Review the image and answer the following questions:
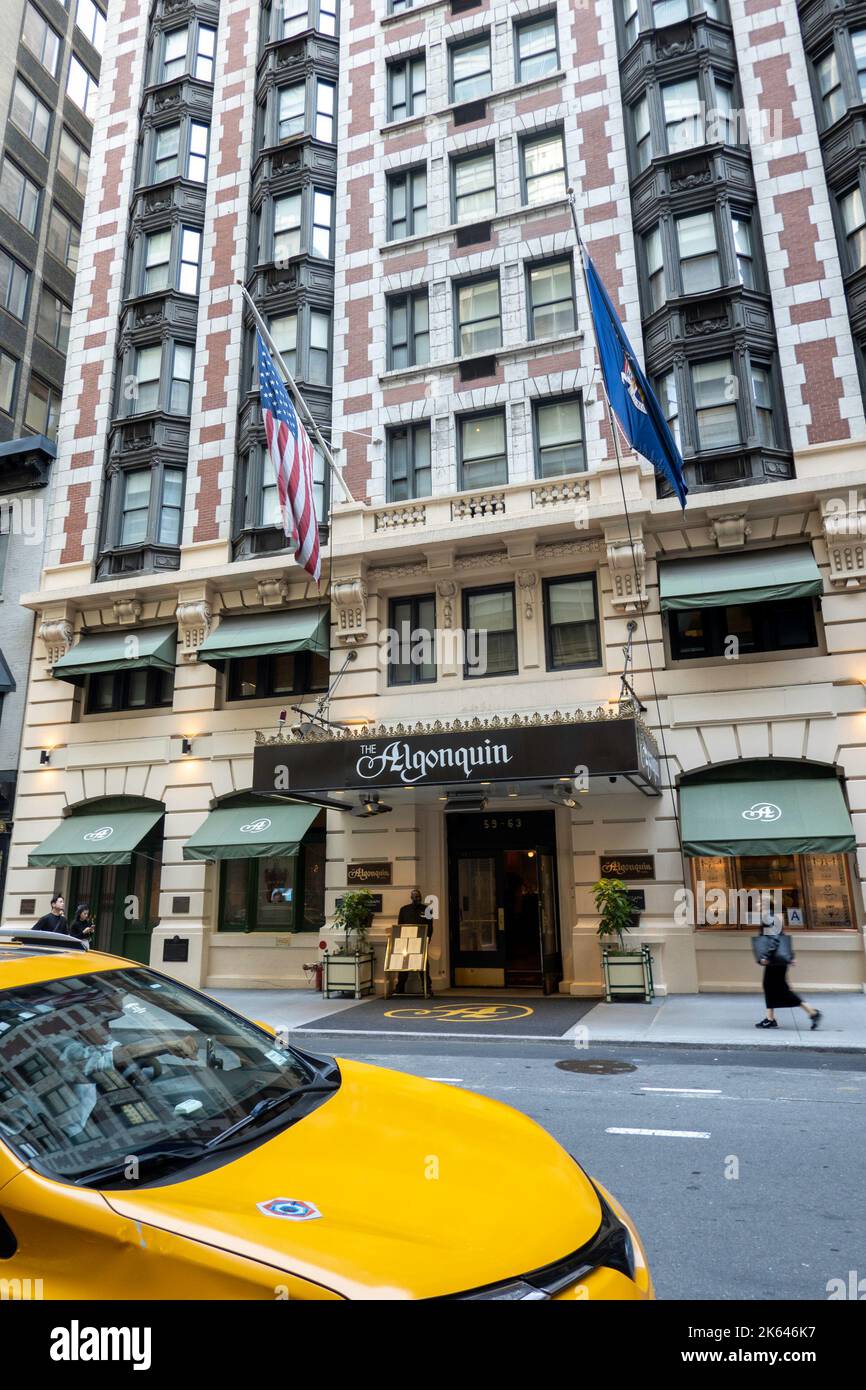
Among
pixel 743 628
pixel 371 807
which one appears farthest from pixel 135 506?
pixel 743 628

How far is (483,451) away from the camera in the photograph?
19.0 m

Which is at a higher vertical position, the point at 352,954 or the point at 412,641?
the point at 412,641

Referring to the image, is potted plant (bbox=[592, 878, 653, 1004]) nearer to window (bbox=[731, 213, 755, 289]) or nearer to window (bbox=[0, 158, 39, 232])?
window (bbox=[731, 213, 755, 289])

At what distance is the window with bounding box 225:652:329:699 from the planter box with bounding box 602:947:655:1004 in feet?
27.9

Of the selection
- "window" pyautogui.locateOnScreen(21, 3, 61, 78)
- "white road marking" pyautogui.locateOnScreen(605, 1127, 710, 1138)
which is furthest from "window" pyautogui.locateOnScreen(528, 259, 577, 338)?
"window" pyautogui.locateOnScreen(21, 3, 61, 78)

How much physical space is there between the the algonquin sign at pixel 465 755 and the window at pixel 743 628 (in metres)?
2.59

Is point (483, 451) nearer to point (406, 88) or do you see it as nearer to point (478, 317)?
point (478, 317)

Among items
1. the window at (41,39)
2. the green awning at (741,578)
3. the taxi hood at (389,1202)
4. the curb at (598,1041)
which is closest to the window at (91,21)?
the window at (41,39)

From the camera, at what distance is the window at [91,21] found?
3312 centimetres

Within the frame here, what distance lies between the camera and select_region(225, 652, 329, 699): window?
1912cm

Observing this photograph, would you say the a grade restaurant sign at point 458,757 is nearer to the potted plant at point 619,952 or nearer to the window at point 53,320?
the potted plant at point 619,952

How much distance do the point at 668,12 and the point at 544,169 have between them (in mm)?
4313

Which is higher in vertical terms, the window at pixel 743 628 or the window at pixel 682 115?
the window at pixel 682 115
